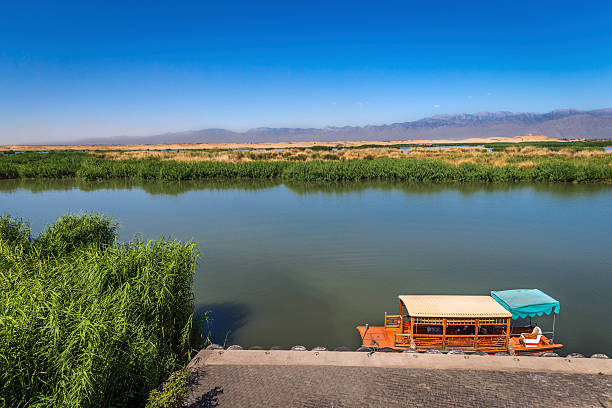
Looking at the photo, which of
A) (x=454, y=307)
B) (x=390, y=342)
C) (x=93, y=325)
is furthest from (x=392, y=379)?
(x=93, y=325)

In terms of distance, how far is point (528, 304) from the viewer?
8.84 m

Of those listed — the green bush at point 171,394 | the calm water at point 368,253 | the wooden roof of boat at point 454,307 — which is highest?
the wooden roof of boat at point 454,307

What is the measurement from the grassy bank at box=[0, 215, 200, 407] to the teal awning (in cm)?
770

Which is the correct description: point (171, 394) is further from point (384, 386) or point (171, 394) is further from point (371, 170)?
point (371, 170)

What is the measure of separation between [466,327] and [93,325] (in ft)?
26.4

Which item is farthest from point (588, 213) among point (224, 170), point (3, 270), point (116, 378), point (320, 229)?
point (224, 170)

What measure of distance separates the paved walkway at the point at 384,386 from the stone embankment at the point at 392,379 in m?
0.02

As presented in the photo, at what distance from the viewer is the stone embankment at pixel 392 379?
250 inches

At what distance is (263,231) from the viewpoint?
819 inches

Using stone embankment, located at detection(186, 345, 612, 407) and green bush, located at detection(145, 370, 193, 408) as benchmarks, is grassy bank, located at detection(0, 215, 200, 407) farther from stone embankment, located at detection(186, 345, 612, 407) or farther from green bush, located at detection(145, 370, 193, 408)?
stone embankment, located at detection(186, 345, 612, 407)

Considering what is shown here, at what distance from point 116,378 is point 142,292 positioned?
76.7 inches

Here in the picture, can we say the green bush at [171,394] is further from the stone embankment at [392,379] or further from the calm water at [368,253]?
the calm water at [368,253]

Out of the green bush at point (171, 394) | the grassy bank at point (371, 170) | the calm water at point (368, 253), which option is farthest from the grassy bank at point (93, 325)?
the grassy bank at point (371, 170)

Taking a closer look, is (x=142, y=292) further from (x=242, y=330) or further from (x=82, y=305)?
(x=242, y=330)
